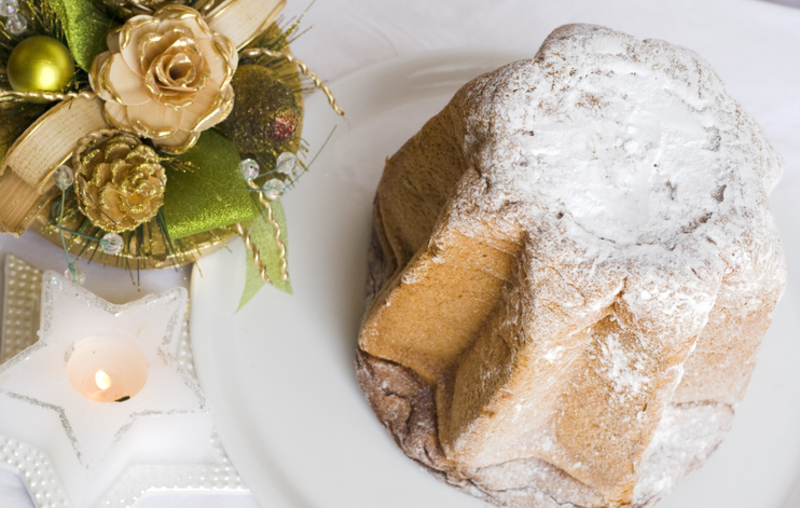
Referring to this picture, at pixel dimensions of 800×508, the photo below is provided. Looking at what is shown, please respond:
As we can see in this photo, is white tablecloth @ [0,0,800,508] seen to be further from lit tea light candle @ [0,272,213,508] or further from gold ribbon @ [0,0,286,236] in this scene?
lit tea light candle @ [0,272,213,508]

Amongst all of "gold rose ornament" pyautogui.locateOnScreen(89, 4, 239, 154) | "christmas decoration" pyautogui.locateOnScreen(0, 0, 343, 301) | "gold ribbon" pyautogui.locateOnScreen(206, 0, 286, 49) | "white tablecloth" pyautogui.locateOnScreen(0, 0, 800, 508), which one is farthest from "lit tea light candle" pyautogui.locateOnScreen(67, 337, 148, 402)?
"white tablecloth" pyautogui.locateOnScreen(0, 0, 800, 508)

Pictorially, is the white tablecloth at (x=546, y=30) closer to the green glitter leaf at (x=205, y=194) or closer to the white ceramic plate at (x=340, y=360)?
the white ceramic plate at (x=340, y=360)

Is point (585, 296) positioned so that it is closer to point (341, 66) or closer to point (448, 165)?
point (448, 165)

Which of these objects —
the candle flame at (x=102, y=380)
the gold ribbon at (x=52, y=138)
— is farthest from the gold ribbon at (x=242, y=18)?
the candle flame at (x=102, y=380)

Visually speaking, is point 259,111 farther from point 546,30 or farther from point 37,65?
point 546,30

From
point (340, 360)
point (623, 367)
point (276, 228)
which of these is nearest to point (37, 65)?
point (276, 228)

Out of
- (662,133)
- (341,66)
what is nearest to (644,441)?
(662,133)
